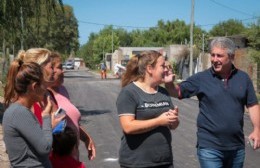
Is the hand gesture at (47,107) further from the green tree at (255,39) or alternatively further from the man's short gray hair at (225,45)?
the green tree at (255,39)

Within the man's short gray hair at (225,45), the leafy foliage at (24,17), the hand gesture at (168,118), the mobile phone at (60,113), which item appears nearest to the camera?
the mobile phone at (60,113)

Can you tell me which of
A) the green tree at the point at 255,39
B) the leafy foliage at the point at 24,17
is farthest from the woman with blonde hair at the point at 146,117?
the green tree at the point at 255,39

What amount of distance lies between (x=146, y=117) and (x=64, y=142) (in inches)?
28.2

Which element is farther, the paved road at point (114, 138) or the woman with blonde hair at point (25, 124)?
the paved road at point (114, 138)

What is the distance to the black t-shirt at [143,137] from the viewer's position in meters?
4.08

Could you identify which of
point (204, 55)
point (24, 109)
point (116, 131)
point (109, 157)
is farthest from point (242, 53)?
point (24, 109)


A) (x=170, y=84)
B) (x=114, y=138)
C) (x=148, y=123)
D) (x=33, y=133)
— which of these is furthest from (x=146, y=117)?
(x=114, y=138)

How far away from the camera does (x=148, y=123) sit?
3.99 meters

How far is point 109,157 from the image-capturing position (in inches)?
357

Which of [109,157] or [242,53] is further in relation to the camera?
[242,53]

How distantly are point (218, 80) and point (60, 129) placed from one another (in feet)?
5.59

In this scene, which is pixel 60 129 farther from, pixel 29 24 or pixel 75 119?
pixel 29 24

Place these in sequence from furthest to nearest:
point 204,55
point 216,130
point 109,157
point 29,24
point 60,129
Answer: point 204,55
point 29,24
point 109,157
point 216,130
point 60,129

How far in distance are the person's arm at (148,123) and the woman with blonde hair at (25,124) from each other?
79 cm
